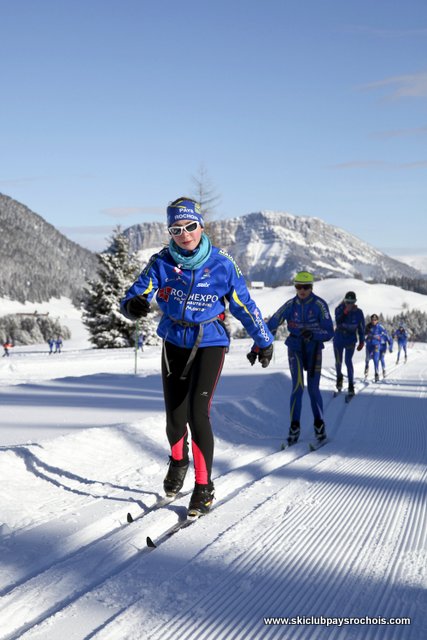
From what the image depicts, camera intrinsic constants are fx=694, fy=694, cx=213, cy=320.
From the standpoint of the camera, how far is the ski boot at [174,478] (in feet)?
17.0

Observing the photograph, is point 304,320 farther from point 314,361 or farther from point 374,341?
point 374,341

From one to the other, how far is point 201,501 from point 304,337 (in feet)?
13.4

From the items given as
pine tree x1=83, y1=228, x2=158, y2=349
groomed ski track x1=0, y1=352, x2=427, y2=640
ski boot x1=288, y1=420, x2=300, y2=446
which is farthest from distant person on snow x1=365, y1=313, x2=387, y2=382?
pine tree x1=83, y1=228, x2=158, y2=349

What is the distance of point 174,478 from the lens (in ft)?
17.0

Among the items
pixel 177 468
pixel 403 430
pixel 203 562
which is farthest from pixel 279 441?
pixel 203 562

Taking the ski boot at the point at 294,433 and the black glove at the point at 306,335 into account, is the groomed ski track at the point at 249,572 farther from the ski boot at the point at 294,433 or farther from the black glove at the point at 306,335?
the black glove at the point at 306,335

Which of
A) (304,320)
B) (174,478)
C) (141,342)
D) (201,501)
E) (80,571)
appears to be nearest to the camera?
(80,571)

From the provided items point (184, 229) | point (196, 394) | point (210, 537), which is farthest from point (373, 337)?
point (210, 537)

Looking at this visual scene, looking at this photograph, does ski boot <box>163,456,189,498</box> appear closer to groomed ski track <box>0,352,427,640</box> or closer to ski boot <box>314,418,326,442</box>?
groomed ski track <box>0,352,427,640</box>

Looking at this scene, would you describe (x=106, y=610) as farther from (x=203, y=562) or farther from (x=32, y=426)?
(x=32, y=426)

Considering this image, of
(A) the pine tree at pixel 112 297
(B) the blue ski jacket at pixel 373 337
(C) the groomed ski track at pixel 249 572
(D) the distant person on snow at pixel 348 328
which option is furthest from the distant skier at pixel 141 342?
(C) the groomed ski track at pixel 249 572

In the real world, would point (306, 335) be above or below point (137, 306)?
below

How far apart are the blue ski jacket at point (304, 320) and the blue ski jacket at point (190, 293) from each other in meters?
3.46

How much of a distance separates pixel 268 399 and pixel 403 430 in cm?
327
